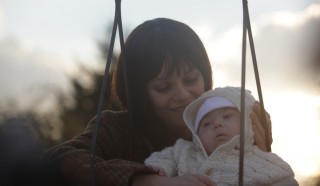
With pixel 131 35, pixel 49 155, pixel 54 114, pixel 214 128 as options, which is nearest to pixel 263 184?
pixel 214 128

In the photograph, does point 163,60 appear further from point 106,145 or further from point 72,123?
point 72,123

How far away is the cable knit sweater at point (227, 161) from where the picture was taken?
5.18 ft

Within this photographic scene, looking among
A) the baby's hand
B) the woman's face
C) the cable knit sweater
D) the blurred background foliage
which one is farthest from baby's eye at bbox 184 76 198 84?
the blurred background foliage

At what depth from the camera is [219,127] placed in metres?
1.66

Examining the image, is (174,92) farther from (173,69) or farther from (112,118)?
(112,118)

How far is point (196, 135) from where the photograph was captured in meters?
1.72

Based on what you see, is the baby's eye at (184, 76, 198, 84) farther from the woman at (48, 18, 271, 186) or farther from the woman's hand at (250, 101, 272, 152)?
the woman's hand at (250, 101, 272, 152)

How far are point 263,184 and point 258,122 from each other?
24 cm

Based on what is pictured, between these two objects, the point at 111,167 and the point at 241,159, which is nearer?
the point at 241,159

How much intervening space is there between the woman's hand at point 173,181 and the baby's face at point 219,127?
7.5 inches

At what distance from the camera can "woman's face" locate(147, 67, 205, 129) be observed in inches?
77.1

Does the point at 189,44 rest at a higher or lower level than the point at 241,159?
higher

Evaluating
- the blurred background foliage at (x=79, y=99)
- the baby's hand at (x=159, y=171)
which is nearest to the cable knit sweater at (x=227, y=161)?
the baby's hand at (x=159, y=171)

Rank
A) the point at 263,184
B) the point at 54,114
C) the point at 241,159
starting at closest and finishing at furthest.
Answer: the point at 241,159 < the point at 263,184 < the point at 54,114
